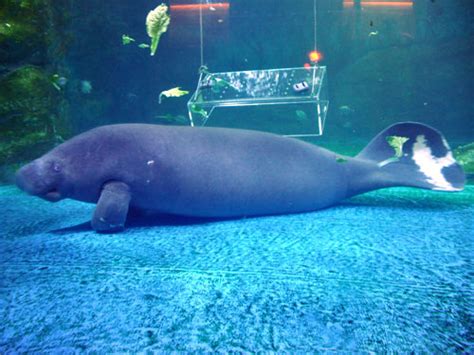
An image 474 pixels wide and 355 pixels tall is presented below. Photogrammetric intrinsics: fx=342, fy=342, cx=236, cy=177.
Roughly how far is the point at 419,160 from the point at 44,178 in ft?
13.2

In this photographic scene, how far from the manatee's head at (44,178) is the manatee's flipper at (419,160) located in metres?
3.46

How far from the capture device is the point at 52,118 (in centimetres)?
603

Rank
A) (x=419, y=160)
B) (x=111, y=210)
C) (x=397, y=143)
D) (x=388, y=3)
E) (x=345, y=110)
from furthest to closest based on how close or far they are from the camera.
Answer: (x=388, y=3), (x=345, y=110), (x=419, y=160), (x=397, y=143), (x=111, y=210)

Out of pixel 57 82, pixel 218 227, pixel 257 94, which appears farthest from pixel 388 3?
pixel 218 227

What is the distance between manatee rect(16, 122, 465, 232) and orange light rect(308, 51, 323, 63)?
9.13 metres

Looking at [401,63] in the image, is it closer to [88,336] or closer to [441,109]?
[441,109]

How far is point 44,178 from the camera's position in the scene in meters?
3.10

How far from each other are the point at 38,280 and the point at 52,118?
4.98m

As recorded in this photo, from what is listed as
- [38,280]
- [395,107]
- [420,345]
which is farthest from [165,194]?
[395,107]

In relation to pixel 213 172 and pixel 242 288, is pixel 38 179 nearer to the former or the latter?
pixel 213 172

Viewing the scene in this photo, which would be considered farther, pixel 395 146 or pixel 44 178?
pixel 395 146

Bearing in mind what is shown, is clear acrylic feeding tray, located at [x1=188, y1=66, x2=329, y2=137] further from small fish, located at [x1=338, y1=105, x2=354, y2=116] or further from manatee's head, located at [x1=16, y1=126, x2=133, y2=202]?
manatee's head, located at [x1=16, y1=126, x2=133, y2=202]

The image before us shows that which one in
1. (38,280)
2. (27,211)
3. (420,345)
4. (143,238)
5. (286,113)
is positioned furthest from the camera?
(286,113)

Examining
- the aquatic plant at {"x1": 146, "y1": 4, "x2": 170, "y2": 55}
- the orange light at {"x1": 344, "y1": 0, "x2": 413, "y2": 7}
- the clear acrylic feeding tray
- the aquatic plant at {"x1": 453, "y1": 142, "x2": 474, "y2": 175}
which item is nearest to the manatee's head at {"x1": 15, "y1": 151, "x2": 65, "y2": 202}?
the aquatic plant at {"x1": 146, "y1": 4, "x2": 170, "y2": 55}
